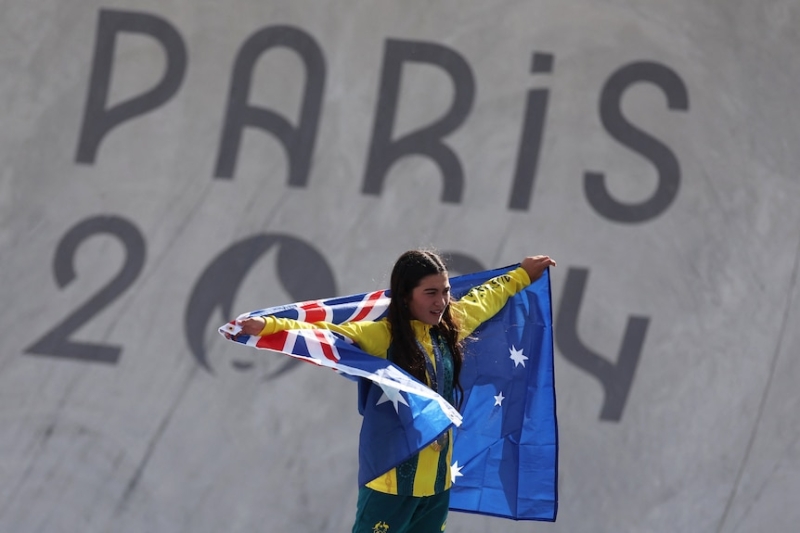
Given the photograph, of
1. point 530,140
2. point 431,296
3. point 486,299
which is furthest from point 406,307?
point 530,140

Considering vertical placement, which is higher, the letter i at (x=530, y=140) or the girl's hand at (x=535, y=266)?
the letter i at (x=530, y=140)

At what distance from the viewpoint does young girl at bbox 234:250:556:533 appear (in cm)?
258

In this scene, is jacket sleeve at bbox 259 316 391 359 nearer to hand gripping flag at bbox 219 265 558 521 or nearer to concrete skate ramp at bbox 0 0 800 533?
hand gripping flag at bbox 219 265 558 521

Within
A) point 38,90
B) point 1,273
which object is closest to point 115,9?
point 38,90

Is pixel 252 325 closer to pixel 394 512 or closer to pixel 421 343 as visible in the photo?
pixel 421 343

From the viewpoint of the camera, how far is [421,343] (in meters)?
2.67

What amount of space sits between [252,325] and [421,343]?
459mm

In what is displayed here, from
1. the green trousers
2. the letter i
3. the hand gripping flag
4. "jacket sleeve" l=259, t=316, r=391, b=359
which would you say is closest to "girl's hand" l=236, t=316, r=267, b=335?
"jacket sleeve" l=259, t=316, r=391, b=359

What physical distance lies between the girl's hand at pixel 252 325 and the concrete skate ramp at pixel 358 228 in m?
1.86

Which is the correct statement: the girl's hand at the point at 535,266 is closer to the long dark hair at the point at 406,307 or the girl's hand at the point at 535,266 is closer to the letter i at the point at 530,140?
the long dark hair at the point at 406,307

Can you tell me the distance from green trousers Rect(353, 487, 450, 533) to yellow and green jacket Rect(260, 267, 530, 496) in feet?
0.07

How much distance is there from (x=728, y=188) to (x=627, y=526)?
1.43m

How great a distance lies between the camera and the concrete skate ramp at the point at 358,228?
423 centimetres

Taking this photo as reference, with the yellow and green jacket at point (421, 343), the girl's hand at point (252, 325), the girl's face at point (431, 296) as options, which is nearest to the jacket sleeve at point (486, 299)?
the yellow and green jacket at point (421, 343)
